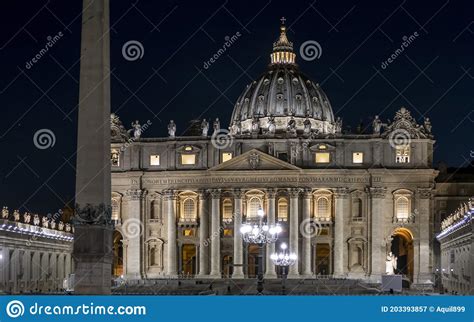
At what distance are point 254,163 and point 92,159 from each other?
76.8m

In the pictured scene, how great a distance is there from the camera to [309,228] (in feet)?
348

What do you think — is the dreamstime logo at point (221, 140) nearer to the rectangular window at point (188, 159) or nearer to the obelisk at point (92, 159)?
the rectangular window at point (188, 159)

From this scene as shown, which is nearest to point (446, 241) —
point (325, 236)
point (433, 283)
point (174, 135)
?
point (433, 283)

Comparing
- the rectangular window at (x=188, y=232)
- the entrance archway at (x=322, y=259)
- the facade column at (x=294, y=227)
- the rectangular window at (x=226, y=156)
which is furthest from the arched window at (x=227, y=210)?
the entrance archway at (x=322, y=259)

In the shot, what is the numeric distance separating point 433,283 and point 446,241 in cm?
560

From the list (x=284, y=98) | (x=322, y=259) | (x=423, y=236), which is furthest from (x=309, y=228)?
(x=284, y=98)

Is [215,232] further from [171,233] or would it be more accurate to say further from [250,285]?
[250,285]

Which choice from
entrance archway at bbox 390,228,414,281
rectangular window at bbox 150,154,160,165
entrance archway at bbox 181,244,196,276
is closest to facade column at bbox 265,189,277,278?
entrance archway at bbox 181,244,196,276

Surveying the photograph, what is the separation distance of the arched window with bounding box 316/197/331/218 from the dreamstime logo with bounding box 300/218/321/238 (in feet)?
4.25

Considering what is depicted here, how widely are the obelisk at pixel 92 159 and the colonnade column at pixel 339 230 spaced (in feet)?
250

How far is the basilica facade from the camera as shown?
4158 inches

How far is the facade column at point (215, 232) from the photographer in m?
106

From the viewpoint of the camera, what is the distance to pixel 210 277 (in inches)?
4112
